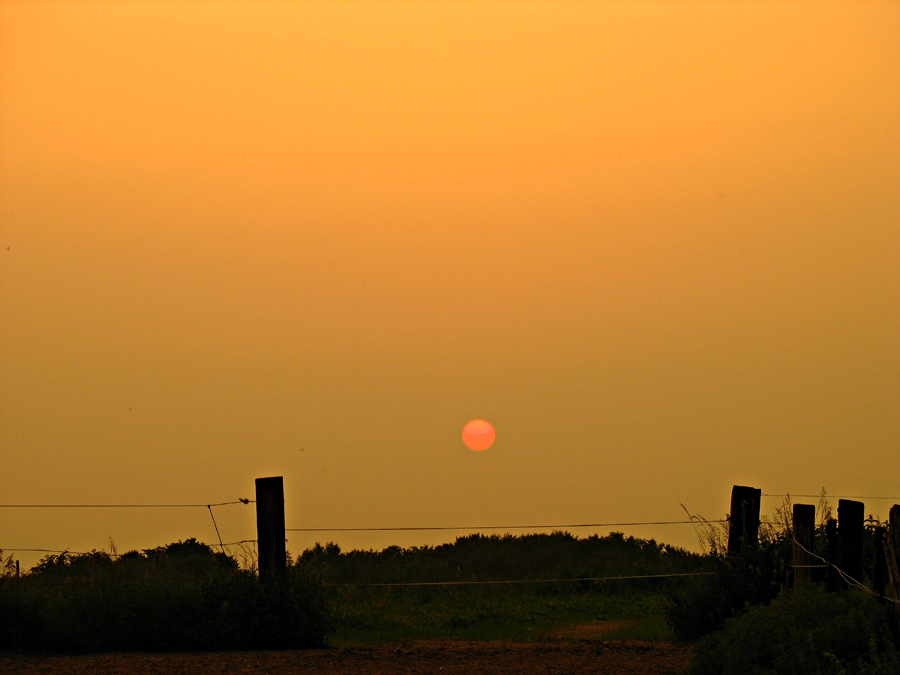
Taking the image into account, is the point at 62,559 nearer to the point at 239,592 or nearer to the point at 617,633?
the point at 239,592

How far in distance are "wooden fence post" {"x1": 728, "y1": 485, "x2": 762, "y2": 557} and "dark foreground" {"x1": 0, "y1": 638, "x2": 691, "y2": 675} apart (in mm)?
Result: 1691

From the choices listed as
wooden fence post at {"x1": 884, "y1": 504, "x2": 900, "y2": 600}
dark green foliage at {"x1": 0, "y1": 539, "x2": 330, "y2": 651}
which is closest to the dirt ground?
dark green foliage at {"x1": 0, "y1": 539, "x2": 330, "y2": 651}

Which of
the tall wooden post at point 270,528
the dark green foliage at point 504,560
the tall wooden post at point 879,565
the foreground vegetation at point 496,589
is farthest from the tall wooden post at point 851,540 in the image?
the dark green foliage at point 504,560

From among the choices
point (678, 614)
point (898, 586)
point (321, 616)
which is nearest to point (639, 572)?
point (678, 614)

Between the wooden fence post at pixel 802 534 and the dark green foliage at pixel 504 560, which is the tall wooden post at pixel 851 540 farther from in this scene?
the dark green foliage at pixel 504 560

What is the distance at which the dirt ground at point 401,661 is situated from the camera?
11125 millimetres

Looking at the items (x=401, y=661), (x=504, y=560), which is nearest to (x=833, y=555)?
(x=401, y=661)

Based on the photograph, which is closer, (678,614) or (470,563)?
(678,614)

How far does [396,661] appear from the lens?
38.7 feet

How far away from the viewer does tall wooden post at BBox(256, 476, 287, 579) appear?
43.8 ft

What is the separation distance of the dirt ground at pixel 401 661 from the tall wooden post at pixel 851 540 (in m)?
2.14

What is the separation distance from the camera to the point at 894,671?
759cm

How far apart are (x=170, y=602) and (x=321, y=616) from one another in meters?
1.96

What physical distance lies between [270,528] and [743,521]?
6471 mm
